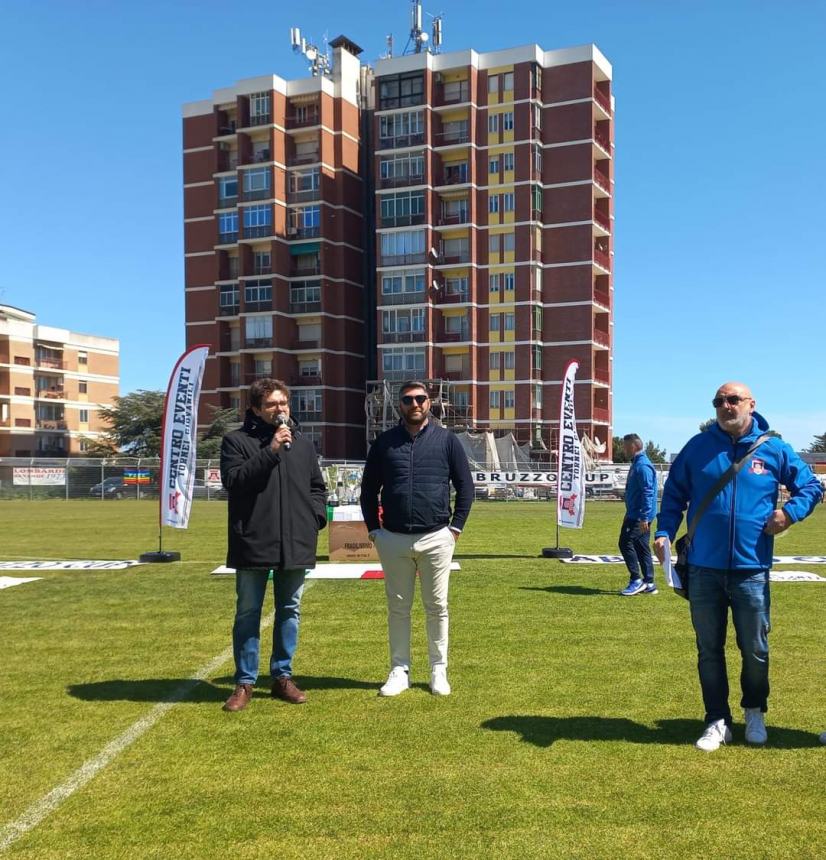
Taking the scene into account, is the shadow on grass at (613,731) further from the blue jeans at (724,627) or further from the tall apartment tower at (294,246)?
the tall apartment tower at (294,246)

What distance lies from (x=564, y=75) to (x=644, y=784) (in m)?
64.8

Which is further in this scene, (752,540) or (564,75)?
(564,75)

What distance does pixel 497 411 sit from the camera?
64.1 meters

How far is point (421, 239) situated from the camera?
214ft

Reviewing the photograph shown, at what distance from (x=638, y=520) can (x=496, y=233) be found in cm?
5533

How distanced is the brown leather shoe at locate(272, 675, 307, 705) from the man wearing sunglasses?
1.92ft

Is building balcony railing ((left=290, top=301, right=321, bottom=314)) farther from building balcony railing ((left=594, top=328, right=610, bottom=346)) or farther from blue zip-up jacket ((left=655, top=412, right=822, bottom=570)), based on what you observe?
blue zip-up jacket ((left=655, top=412, right=822, bottom=570))

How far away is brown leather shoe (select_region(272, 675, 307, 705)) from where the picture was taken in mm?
6383

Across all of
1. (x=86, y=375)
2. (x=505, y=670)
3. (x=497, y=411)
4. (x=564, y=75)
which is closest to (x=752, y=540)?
(x=505, y=670)

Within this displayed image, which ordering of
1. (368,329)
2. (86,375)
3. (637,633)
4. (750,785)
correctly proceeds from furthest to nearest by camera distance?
1. (86,375)
2. (368,329)
3. (637,633)
4. (750,785)

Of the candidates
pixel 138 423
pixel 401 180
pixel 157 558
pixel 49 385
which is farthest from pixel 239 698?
pixel 49 385

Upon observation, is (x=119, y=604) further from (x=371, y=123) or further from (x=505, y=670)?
(x=371, y=123)

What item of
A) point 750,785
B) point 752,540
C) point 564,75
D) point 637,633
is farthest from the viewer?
point 564,75

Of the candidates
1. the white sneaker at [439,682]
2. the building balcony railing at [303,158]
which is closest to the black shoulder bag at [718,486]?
the white sneaker at [439,682]
